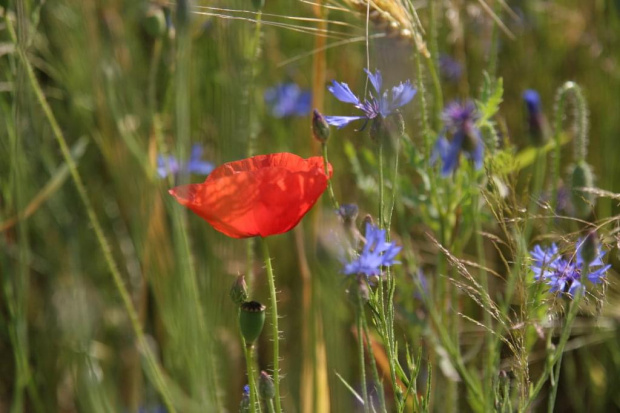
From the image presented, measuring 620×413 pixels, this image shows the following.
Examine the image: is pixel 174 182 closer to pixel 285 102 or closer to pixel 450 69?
pixel 285 102

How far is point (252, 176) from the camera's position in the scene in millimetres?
660

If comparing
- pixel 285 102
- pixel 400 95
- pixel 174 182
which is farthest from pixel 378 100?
pixel 285 102

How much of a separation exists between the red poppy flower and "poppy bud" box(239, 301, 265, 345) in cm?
6

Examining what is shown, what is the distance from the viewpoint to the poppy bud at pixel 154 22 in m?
1.10

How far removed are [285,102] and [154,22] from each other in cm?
72

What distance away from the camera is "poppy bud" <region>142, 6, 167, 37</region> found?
3.61ft

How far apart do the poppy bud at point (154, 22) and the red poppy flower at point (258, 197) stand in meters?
0.49

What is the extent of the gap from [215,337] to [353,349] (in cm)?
58

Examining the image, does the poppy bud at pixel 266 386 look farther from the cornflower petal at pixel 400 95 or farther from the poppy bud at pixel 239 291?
the cornflower petal at pixel 400 95

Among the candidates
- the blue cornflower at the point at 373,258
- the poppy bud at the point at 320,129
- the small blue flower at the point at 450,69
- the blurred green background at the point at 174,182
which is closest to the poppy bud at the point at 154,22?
the blurred green background at the point at 174,182

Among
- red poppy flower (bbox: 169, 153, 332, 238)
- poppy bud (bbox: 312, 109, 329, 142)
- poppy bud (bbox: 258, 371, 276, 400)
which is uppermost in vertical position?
poppy bud (bbox: 312, 109, 329, 142)

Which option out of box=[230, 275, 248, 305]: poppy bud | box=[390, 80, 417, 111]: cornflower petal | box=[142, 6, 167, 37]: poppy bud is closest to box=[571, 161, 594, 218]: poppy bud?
box=[390, 80, 417, 111]: cornflower petal

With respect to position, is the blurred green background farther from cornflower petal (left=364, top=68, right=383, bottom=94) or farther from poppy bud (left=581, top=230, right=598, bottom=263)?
poppy bud (left=581, top=230, right=598, bottom=263)

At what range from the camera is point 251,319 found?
657 millimetres
